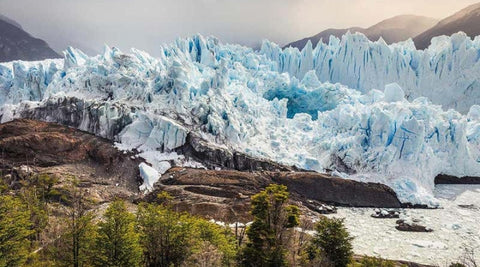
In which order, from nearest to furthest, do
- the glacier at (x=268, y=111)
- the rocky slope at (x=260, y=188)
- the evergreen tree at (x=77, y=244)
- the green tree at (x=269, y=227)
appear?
the green tree at (x=269, y=227)
the evergreen tree at (x=77, y=244)
the rocky slope at (x=260, y=188)
the glacier at (x=268, y=111)

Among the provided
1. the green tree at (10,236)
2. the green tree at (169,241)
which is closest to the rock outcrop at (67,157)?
the green tree at (169,241)

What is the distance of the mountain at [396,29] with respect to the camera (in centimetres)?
12512

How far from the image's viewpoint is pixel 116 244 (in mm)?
14594

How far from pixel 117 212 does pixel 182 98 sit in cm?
3459

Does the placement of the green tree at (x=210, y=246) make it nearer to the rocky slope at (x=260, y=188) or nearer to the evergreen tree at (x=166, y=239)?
the evergreen tree at (x=166, y=239)

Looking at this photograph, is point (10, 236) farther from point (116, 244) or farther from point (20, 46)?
point (20, 46)

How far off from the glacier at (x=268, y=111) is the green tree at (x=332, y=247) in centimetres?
2420

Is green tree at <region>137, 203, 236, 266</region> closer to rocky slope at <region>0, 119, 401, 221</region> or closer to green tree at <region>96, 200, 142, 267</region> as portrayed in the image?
green tree at <region>96, 200, 142, 267</region>

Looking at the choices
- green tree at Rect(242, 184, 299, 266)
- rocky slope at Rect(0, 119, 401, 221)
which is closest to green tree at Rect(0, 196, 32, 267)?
green tree at Rect(242, 184, 299, 266)

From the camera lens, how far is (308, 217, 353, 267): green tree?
17594 mm

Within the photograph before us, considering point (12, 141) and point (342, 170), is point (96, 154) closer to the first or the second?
point (12, 141)

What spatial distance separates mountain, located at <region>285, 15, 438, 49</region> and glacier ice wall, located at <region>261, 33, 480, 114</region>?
59001mm

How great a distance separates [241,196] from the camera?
1394 inches

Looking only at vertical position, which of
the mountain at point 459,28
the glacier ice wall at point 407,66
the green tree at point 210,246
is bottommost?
the green tree at point 210,246
